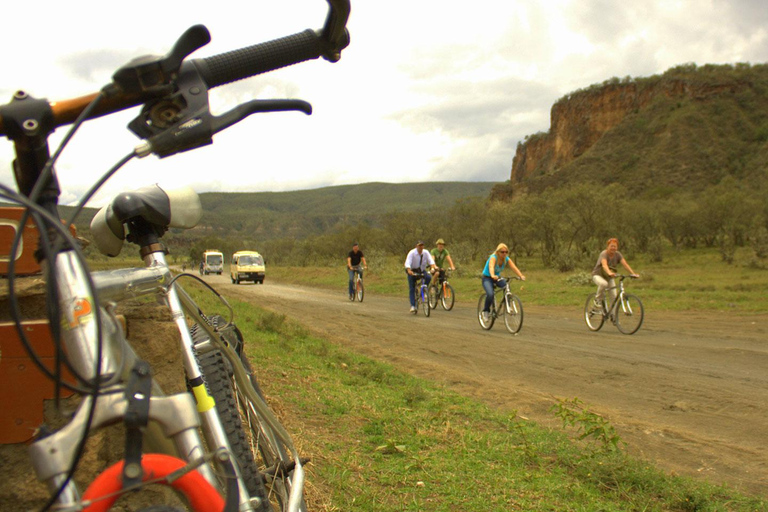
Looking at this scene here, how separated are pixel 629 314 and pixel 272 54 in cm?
1187

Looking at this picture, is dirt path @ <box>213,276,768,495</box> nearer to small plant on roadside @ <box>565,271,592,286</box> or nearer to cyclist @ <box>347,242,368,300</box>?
cyclist @ <box>347,242,368,300</box>

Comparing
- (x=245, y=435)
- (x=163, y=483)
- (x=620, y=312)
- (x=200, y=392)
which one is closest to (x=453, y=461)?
(x=245, y=435)

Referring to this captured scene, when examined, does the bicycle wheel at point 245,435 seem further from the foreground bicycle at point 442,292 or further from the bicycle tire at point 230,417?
the foreground bicycle at point 442,292

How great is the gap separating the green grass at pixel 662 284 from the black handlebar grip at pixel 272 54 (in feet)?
52.3

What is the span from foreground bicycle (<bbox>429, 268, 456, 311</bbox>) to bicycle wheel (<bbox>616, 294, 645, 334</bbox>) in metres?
5.63

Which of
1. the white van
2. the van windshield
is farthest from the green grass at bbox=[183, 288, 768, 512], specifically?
the white van

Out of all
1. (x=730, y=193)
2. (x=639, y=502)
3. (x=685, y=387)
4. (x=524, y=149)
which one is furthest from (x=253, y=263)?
(x=524, y=149)

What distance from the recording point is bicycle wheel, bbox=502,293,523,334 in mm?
12277

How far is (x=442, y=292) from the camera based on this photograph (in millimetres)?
17766

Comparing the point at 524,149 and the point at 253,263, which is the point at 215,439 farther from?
the point at 524,149

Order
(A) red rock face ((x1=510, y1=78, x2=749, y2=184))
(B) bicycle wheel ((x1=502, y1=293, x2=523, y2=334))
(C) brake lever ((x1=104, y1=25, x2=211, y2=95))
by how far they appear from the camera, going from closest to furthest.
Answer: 1. (C) brake lever ((x1=104, y1=25, x2=211, y2=95))
2. (B) bicycle wheel ((x1=502, y1=293, x2=523, y2=334))
3. (A) red rock face ((x1=510, y1=78, x2=749, y2=184))

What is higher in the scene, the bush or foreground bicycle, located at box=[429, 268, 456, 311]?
the bush

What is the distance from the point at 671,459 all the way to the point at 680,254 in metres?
38.2

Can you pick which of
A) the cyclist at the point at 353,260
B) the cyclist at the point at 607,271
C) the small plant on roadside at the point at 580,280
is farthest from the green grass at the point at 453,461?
the small plant on roadside at the point at 580,280
